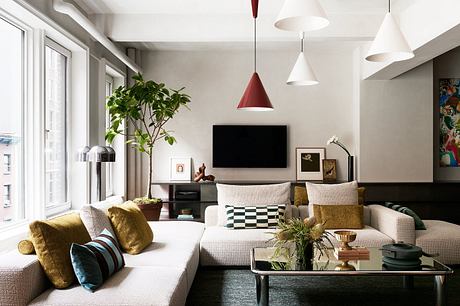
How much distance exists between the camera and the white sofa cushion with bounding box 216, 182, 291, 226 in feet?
16.1

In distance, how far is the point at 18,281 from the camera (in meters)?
2.47

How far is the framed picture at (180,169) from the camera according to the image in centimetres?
693

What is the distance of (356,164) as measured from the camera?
22.3 ft

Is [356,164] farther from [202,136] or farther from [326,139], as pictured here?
[202,136]

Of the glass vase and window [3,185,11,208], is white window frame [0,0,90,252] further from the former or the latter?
the glass vase

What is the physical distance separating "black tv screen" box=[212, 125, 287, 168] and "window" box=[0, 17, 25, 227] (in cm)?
341

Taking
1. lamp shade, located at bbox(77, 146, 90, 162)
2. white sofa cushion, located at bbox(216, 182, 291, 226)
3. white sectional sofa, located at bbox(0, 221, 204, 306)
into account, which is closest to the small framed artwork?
white sofa cushion, located at bbox(216, 182, 291, 226)

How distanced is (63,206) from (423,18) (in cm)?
396

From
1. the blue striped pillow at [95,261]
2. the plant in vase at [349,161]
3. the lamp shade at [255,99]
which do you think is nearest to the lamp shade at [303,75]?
the lamp shade at [255,99]

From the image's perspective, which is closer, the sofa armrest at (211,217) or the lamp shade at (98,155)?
the lamp shade at (98,155)

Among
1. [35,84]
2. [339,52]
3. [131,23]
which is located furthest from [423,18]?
[35,84]

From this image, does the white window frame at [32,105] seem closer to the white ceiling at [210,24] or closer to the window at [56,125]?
the window at [56,125]

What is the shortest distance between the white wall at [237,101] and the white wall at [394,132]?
0.40 meters

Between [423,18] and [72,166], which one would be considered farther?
[72,166]
